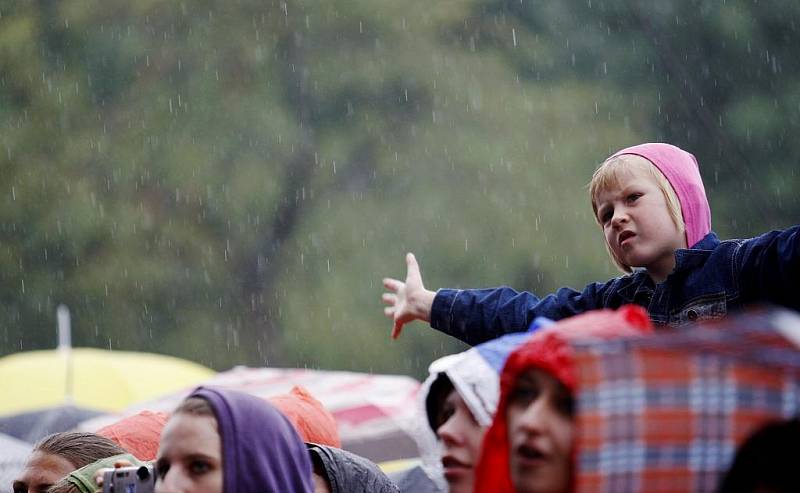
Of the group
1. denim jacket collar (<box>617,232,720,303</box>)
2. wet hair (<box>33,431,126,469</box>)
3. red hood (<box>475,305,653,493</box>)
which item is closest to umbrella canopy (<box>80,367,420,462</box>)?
wet hair (<box>33,431,126,469</box>)

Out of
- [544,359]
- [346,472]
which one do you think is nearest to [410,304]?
[346,472]

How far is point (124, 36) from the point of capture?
1738cm

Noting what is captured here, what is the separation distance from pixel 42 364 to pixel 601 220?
5768 millimetres

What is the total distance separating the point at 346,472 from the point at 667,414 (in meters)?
1.76

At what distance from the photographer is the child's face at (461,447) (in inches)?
98.8

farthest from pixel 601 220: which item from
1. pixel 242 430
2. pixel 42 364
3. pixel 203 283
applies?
pixel 203 283

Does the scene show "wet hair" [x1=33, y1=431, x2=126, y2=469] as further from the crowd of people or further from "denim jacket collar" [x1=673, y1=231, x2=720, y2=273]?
"denim jacket collar" [x1=673, y1=231, x2=720, y2=273]

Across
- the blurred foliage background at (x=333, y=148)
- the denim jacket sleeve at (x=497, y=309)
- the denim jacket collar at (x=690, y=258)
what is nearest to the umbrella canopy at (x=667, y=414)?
the denim jacket collar at (x=690, y=258)

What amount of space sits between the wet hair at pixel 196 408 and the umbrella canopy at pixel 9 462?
2256 mm

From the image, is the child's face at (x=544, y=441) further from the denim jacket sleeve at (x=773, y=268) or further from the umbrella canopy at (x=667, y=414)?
the denim jacket sleeve at (x=773, y=268)

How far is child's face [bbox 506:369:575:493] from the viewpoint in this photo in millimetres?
2031

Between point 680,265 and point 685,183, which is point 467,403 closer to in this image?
point 680,265

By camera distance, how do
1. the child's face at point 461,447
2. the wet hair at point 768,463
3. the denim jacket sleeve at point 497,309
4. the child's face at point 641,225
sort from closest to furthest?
1. the wet hair at point 768,463
2. the child's face at point 461,447
3. the child's face at point 641,225
4. the denim jacket sleeve at point 497,309

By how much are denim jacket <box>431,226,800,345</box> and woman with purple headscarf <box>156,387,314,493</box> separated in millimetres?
1003
